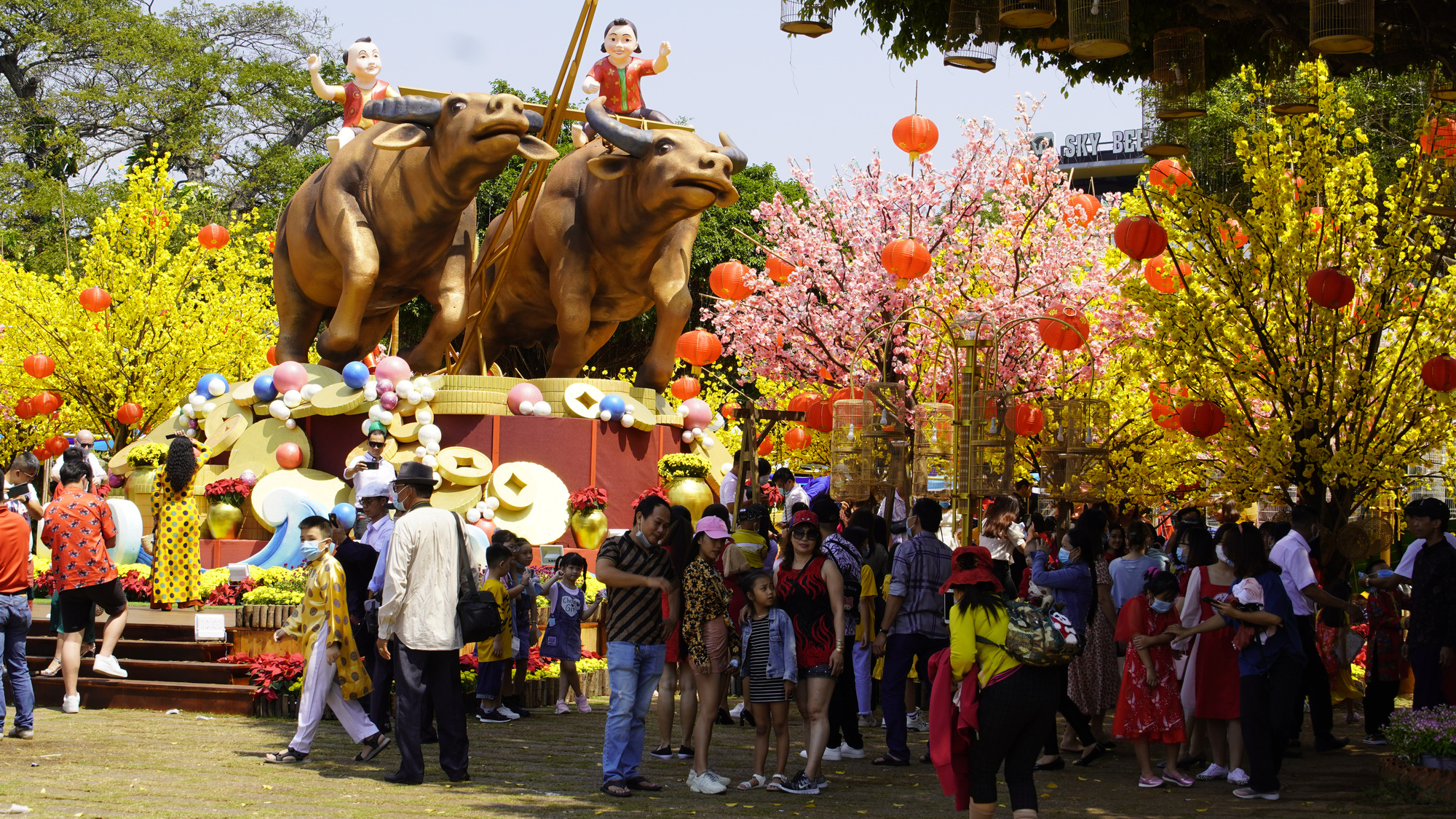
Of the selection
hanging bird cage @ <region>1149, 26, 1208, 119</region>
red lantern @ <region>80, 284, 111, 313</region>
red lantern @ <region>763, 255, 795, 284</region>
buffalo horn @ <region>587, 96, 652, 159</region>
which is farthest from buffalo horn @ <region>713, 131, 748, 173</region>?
red lantern @ <region>80, 284, 111, 313</region>

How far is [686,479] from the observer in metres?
17.2

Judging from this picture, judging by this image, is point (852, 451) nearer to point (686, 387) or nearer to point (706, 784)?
point (706, 784)

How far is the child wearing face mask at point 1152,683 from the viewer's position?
26.8ft

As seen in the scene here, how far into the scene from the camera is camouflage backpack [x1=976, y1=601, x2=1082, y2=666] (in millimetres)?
5906

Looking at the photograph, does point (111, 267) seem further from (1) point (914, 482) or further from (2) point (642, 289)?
(1) point (914, 482)

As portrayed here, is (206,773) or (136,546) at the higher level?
(136,546)

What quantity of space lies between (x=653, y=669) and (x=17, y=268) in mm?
25367

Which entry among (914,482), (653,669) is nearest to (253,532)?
(914,482)

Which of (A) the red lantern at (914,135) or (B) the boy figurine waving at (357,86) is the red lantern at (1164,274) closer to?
(A) the red lantern at (914,135)

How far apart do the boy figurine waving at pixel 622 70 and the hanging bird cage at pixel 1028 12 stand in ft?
31.2

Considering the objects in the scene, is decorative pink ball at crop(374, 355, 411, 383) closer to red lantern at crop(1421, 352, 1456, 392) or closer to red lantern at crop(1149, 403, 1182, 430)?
red lantern at crop(1149, 403, 1182, 430)

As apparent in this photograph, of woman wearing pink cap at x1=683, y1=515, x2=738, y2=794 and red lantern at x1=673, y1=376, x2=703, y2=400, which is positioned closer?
woman wearing pink cap at x1=683, y1=515, x2=738, y2=794

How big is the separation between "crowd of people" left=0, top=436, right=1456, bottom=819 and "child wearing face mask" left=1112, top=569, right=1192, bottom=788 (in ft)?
0.04

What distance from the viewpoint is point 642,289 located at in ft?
58.1
